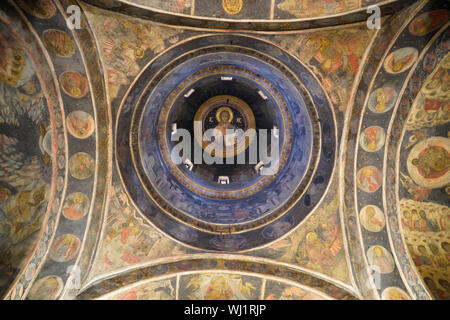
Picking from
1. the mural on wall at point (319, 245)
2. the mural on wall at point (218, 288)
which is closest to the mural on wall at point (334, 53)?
the mural on wall at point (319, 245)

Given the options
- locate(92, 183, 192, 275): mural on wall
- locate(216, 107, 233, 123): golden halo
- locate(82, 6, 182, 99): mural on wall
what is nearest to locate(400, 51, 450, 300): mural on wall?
locate(82, 6, 182, 99): mural on wall

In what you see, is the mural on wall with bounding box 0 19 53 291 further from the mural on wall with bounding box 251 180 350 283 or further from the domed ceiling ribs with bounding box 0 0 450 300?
the mural on wall with bounding box 251 180 350 283

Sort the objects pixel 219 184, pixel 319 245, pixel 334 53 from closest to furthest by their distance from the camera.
Answer: pixel 334 53
pixel 319 245
pixel 219 184

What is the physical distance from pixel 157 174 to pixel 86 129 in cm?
369

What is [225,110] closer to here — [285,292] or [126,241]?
[126,241]

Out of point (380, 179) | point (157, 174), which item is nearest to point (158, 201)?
point (157, 174)

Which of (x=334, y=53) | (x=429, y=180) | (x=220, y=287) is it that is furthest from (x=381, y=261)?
(x=334, y=53)

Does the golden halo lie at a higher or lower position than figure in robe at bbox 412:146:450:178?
higher

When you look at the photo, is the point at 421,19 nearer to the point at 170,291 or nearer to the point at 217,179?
the point at 217,179

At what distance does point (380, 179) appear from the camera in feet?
34.2

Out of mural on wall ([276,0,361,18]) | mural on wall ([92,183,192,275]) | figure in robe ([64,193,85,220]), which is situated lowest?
mural on wall ([92,183,192,275])

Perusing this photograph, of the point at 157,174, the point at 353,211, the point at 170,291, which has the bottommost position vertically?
the point at 170,291

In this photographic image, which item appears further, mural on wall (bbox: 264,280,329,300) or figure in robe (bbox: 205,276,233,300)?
figure in robe (bbox: 205,276,233,300)
